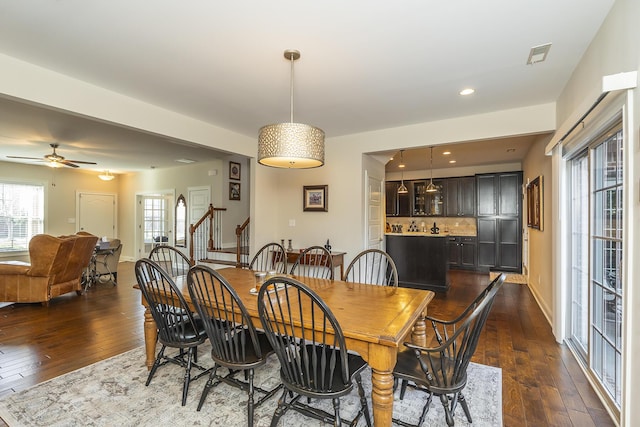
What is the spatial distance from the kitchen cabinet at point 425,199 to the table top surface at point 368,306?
6.06 meters

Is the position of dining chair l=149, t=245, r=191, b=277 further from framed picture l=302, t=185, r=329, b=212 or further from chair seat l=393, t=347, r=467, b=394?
chair seat l=393, t=347, r=467, b=394

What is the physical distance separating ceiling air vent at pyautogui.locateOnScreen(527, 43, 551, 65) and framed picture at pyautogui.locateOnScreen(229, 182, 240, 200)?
620 centimetres

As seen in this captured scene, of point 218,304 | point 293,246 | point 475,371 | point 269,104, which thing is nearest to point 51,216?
point 293,246

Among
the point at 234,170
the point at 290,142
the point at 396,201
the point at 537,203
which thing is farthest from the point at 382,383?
the point at 396,201

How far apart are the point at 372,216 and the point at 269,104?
252 cm

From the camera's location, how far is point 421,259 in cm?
554

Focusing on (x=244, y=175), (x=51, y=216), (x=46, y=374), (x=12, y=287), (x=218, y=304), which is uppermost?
(x=244, y=175)

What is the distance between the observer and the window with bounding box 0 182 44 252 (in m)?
7.29

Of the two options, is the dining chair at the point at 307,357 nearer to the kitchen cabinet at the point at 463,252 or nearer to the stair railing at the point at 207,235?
the stair railing at the point at 207,235

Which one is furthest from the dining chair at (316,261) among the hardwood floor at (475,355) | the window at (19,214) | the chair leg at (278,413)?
the window at (19,214)

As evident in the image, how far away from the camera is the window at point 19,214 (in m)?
7.29

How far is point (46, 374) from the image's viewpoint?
2582 mm

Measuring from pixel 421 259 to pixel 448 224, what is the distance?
315 centimetres

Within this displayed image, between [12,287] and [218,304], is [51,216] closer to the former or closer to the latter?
[12,287]
